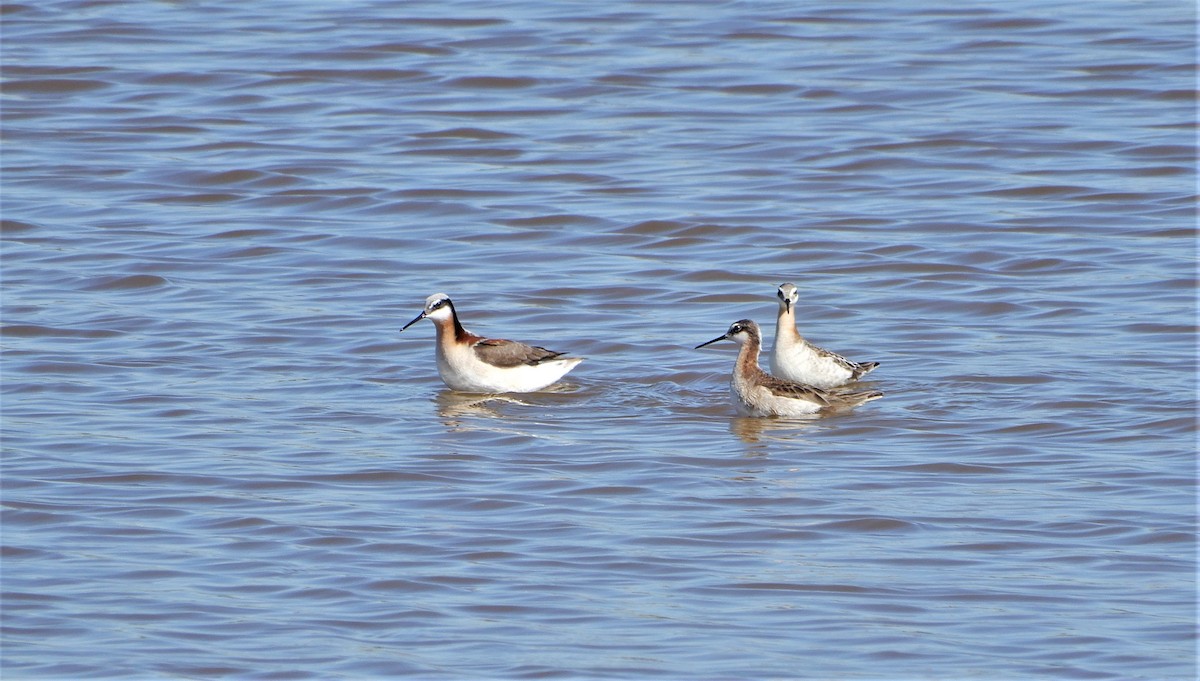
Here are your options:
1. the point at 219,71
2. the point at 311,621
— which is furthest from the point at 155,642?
the point at 219,71

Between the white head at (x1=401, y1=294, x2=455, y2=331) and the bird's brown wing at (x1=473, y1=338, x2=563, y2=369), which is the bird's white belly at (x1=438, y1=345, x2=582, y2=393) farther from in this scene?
the white head at (x1=401, y1=294, x2=455, y2=331)

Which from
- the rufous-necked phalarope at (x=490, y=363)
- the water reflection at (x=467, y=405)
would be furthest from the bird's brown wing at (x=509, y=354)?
the water reflection at (x=467, y=405)

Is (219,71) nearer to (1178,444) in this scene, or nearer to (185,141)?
(185,141)

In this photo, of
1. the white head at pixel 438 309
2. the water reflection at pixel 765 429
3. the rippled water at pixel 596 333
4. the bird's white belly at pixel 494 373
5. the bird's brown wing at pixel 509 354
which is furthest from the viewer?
the white head at pixel 438 309

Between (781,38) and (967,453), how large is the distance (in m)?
15.0

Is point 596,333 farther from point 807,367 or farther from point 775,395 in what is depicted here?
point 775,395

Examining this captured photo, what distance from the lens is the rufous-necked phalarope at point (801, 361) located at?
14.1 m

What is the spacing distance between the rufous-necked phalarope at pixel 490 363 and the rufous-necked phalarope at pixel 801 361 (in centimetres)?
157

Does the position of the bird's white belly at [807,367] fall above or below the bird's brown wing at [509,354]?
below

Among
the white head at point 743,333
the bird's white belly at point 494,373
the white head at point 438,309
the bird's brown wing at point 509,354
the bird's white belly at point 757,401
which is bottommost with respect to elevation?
the bird's white belly at point 757,401

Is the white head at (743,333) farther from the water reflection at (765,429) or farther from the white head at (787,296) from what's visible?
the water reflection at (765,429)

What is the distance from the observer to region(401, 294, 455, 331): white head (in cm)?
1430

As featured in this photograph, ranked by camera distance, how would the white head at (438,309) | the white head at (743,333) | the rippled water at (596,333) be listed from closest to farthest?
1. the rippled water at (596,333)
2. the white head at (743,333)
3. the white head at (438,309)

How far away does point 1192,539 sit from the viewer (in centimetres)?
992
